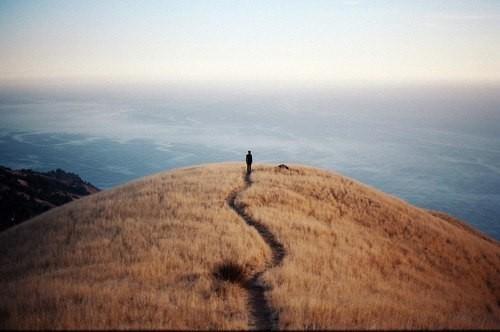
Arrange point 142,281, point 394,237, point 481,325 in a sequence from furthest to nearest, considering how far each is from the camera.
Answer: point 394,237 < point 142,281 < point 481,325

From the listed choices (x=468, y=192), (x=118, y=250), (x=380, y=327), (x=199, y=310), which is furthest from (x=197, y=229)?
(x=468, y=192)

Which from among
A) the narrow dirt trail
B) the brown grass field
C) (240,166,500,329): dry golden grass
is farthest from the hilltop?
the narrow dirt trail

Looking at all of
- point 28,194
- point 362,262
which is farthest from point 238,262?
point 28,194

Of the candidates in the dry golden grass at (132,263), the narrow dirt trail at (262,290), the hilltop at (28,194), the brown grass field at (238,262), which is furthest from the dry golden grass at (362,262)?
the hilltop at (28,194)

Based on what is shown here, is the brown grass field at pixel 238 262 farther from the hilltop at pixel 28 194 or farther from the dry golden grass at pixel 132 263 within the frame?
the hilltop at pixel 28 194

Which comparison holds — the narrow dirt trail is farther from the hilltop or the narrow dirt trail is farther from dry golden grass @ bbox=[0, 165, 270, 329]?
the hilltop

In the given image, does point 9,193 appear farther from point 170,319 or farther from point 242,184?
point 170,319

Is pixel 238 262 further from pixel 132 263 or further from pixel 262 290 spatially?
pixel 132 263
